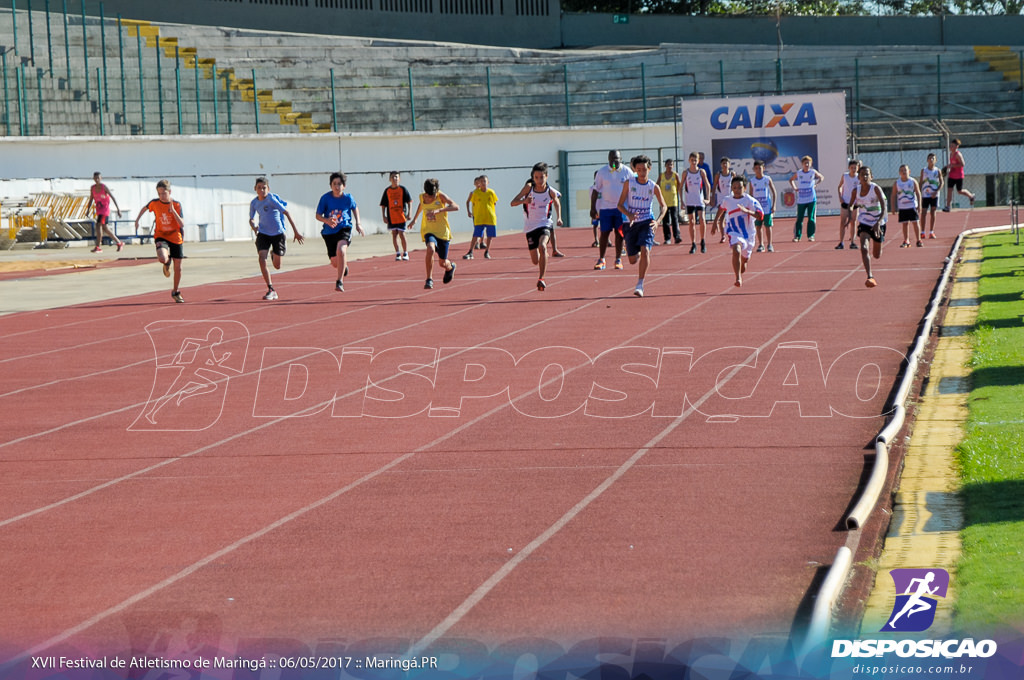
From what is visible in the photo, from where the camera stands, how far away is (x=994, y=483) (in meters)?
7.33

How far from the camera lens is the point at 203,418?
10672 millimetres

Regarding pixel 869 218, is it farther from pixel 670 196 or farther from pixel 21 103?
pixel 21 103

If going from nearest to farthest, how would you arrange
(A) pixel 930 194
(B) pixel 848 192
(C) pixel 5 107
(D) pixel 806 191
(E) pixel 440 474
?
(E) pixel 440 474
(B) pixel 848 192
(A) pixel 930 194
(D) pixel 806 191
(C) pixel 5 107

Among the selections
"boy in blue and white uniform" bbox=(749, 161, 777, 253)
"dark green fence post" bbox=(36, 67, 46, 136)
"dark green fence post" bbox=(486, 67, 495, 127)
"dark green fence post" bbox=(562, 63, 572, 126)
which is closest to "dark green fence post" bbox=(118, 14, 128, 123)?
"dark green fence post" bbox=(36, 67, 46, 136)

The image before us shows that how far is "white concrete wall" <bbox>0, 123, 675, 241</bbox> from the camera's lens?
1518 inches

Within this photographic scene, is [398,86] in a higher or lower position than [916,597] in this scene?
higher

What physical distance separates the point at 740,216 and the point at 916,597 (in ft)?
43.6

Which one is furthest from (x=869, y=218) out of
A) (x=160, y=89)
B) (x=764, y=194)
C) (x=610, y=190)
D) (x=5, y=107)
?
(x=5, y=107)

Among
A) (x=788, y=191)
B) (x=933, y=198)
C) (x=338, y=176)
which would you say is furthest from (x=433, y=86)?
(x=338, y=176)

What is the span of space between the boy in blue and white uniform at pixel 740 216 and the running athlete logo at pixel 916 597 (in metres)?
12.6

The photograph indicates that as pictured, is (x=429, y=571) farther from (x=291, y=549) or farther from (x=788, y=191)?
(x=788, y=191)

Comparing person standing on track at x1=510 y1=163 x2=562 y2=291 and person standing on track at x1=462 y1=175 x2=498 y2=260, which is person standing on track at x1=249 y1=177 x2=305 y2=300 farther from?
person standing on track at x1=462 y1=175 x2=498 y2=260

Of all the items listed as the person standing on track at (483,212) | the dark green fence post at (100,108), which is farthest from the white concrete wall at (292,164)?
the person standing on track at (483,212)

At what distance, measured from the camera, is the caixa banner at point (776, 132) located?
38.1 m
